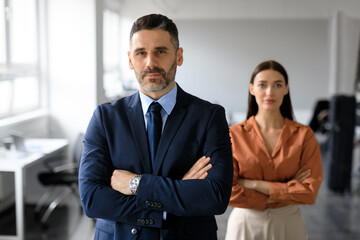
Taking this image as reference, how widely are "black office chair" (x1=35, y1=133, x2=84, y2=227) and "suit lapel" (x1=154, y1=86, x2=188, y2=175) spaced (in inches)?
126

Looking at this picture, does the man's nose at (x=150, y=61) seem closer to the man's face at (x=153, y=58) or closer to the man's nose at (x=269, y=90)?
the man's face at (x=153, y=58)

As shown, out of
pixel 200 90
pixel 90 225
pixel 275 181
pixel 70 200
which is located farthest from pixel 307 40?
pixel 70 200

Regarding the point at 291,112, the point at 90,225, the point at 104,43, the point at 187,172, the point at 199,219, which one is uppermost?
the point at 104,43

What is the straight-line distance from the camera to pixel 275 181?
2311 mm

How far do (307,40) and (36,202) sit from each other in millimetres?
3745

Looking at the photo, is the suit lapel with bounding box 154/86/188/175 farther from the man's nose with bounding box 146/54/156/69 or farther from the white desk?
the white desk

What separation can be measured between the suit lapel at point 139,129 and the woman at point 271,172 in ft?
2.38

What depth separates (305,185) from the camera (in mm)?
2262

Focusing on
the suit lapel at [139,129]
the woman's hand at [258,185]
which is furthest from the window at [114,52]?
the suit lapel at [139,129]

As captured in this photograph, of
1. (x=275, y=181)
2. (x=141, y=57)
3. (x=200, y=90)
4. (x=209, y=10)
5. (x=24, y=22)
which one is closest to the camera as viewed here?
(x=141, y=57)

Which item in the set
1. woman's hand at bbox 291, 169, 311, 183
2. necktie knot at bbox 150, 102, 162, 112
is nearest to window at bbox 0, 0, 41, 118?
necktie knot at bbox 150, 102, 162, 112

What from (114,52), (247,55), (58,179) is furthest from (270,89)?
(58,179)

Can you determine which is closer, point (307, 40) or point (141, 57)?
point (141, 57)

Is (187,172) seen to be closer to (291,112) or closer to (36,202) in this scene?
(291,112)
